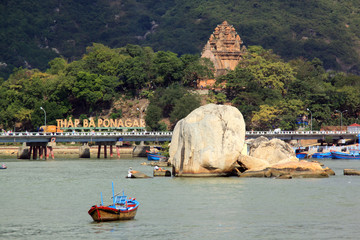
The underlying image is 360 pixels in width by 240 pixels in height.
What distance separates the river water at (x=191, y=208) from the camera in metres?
54.5

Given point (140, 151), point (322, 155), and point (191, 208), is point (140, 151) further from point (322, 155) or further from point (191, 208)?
point (191, 208)

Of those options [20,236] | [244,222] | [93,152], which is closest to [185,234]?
[244,222]

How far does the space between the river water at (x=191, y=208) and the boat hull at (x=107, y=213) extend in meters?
0.58

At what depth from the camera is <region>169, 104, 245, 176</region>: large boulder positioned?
88.0m

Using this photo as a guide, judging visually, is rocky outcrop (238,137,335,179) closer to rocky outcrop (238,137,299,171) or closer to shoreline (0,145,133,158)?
rocky outcrop (238,137,299,171)

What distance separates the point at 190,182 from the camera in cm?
8462

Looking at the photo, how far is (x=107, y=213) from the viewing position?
190 feet

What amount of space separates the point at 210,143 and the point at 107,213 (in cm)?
3142

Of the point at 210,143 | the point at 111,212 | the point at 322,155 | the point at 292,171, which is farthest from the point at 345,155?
the point at 111,212

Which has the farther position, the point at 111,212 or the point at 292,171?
the point at 292,171

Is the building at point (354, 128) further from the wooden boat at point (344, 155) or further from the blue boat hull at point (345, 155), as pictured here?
the blue boat hull at point (345, 155)

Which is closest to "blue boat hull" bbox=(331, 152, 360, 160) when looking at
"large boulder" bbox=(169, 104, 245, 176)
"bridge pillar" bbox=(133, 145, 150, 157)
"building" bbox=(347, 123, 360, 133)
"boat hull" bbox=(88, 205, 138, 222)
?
"building" bbox=(347, 123, 360, 133)

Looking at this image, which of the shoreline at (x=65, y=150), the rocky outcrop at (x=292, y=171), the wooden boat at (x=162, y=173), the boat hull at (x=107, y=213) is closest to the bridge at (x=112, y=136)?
the shoreline at (x=65, y=150)

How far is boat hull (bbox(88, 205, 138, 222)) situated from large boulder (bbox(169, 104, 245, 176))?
1186 inches
